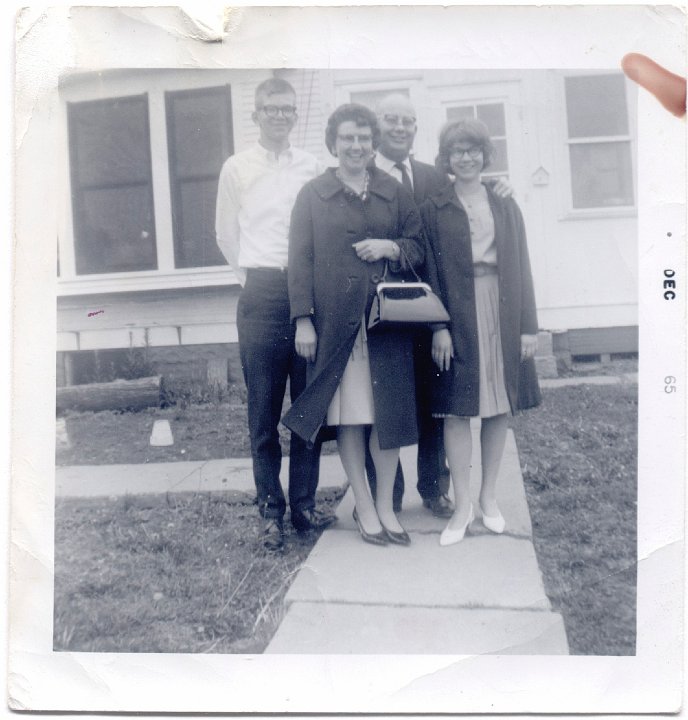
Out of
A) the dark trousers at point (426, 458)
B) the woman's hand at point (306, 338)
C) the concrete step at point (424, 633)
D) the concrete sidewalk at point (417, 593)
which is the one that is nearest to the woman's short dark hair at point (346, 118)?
the woman's hand at point (306, 338)

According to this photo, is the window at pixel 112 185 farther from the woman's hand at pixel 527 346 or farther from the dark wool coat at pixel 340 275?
the woman's hand at pixel 527 346

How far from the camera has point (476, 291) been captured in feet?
4.65

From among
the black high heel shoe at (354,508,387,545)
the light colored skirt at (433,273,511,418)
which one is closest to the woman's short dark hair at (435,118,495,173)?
the light colored skirt at (433,273,511,418)

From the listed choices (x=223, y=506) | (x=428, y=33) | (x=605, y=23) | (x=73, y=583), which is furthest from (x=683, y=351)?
(x=73, y=583)

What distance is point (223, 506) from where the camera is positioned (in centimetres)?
151

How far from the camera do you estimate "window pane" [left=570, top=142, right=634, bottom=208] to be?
1422 mm

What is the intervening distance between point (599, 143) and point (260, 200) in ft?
2.42

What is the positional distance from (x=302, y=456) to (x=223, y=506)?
0.70 feet

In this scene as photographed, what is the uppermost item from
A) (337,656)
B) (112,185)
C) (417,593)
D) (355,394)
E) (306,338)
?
(112,185)

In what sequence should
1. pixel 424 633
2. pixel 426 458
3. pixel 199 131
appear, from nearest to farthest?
1. pixel 424 633
2. pixel 199 131
3. pixel 426 458

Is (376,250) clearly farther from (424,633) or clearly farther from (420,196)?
(424,633)

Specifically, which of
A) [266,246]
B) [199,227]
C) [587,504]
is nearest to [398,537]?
[587,504]

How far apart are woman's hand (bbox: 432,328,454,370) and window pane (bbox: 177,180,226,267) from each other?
0.50m

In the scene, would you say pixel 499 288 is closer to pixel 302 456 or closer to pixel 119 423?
pixel 302 456
